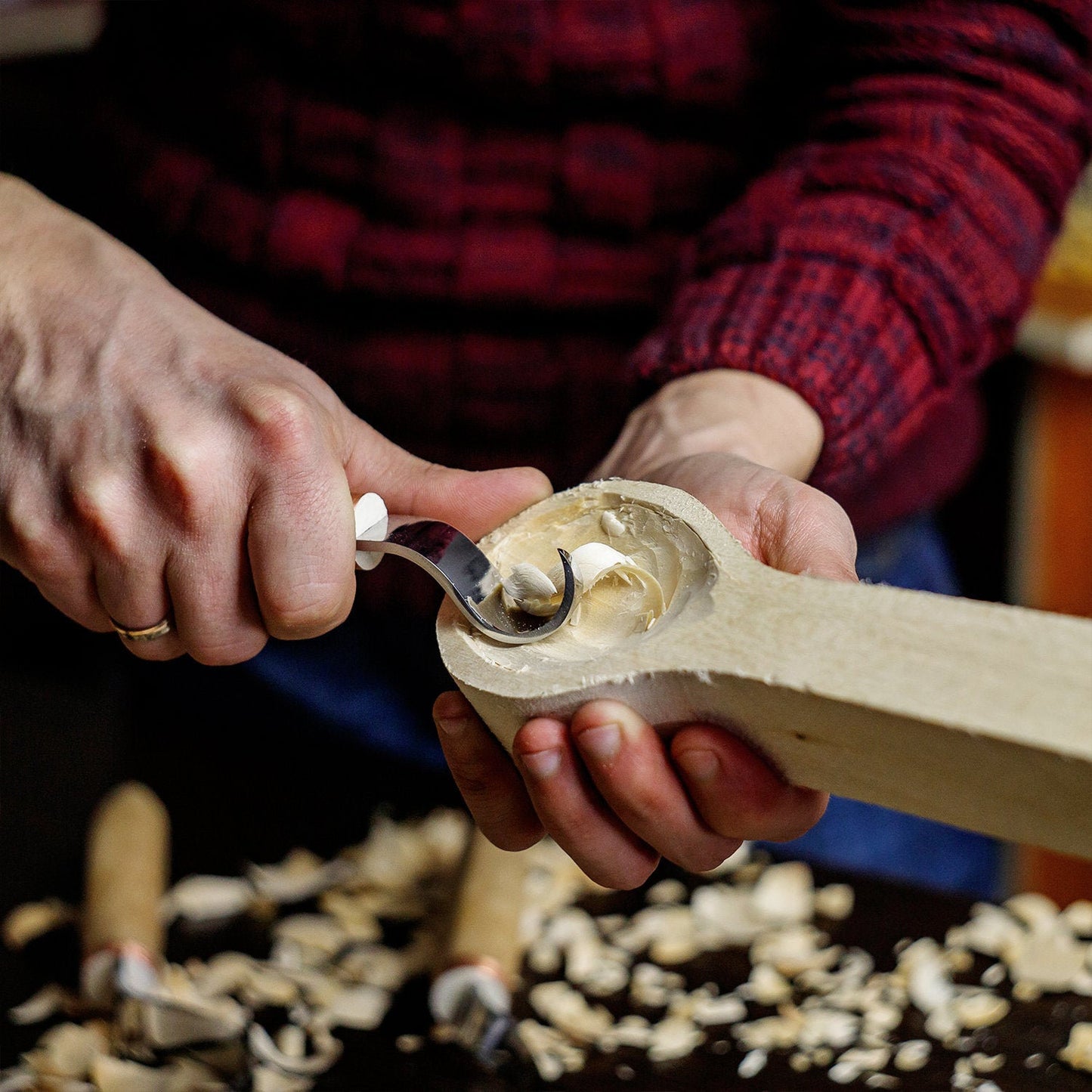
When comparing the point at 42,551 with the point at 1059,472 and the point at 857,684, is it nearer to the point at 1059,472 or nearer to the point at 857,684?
the point at 857,684

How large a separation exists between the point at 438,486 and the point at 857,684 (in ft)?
0.59

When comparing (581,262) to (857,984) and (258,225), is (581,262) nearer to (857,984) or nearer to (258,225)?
(258,225)

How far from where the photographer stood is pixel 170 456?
403 mm

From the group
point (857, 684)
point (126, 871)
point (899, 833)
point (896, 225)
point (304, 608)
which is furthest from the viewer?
point (899, 833)

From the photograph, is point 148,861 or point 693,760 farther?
point 148,861

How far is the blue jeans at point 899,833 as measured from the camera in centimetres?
76

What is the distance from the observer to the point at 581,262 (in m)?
0.61

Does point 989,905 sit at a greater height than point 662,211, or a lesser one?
lesser

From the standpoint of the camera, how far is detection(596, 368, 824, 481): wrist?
0.49 m

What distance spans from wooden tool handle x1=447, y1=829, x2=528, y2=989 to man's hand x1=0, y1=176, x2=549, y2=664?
246 mm

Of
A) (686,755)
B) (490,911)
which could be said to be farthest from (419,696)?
(686,755)

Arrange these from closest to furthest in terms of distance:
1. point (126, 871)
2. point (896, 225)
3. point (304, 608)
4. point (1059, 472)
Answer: point (304, 608), point (896, 225), point (126, 871), point (1059, 472)

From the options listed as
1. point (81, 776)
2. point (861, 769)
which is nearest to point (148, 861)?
point (81, 776)

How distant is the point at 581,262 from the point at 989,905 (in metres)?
0.44
